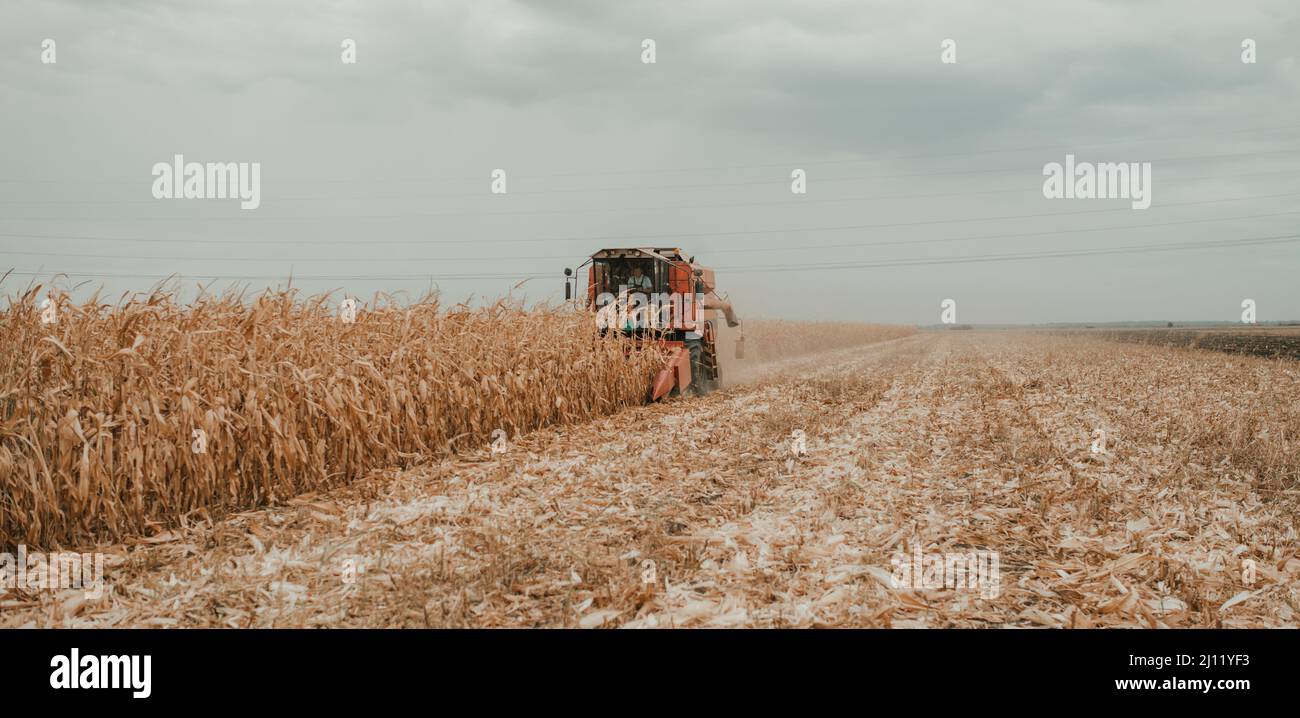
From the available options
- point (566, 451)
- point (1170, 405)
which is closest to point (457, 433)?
point (566, 451)

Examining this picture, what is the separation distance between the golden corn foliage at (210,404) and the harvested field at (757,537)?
0.40 meters

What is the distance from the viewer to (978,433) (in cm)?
1066

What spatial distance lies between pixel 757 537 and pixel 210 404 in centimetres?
481

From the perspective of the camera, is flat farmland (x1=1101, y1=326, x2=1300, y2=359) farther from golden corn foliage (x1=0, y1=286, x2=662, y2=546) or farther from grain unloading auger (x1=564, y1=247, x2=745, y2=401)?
golden corn foliage (x1=0, y1=286, x2=662, y2=546)

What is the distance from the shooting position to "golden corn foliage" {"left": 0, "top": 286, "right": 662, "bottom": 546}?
534 centimetres

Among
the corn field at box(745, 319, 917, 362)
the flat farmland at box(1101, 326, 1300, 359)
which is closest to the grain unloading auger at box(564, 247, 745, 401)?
the corn field at box(745, 319, 917, 362)

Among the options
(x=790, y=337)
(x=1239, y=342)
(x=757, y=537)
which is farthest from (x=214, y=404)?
(x=1239, y=342)

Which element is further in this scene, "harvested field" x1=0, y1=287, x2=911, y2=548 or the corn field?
the corn field

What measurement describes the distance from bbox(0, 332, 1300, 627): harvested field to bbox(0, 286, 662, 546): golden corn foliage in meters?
0.40

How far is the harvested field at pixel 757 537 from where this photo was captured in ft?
14.5

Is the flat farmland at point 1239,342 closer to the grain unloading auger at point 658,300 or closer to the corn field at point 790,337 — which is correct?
the corn field at point 790,337

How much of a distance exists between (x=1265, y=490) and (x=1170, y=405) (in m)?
6.46

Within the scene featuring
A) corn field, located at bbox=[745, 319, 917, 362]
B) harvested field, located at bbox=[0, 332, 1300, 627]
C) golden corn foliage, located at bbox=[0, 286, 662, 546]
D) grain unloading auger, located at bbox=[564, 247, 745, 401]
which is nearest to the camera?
harvested field, located at bbox=[0, 332, 1300, 627]
